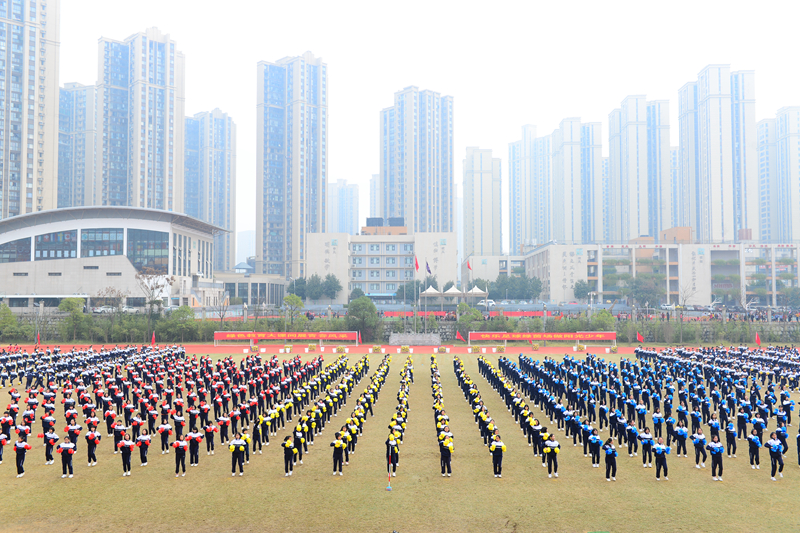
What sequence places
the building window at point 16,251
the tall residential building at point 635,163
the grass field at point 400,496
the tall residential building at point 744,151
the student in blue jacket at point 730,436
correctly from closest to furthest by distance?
the grass field at point 400,496, the student in blue jacket at point 730,436, the building window at point 16,251, the tall residential building at point 744,151, the tall residential building at point 635,163

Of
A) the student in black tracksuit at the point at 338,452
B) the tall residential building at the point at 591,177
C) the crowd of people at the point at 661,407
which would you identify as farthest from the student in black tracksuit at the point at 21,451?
the tall residential building at the point at 591,177

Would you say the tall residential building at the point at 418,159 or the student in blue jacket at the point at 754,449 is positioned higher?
the tall residential building at the point at 418,159

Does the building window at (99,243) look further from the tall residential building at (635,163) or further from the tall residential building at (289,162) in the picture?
the tall residential building at (635,163)

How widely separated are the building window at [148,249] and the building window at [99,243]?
1.78 meters

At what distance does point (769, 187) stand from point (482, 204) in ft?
237

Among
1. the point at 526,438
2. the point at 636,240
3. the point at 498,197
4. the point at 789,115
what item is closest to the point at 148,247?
the point at 526,438

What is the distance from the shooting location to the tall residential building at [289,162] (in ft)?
401

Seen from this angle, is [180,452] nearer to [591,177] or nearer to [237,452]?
[237,452]

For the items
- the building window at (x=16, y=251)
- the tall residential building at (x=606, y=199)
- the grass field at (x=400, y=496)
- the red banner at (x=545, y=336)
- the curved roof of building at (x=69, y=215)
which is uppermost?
the tall residential building at (x=606, y=199)

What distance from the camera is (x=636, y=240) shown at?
317ft

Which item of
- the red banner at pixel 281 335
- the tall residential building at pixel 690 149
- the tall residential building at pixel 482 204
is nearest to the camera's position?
the red banner at pixel 281 335

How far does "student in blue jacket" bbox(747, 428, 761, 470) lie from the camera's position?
41.2ft

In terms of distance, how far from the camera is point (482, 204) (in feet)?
533

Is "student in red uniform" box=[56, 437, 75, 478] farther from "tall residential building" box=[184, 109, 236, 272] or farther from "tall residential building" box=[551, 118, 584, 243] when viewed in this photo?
"tall residential building" box=[184, 109, 236, 272]
